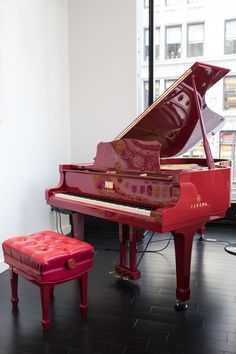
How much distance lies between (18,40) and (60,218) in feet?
6.72

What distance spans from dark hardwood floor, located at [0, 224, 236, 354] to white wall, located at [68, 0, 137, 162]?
1.79m

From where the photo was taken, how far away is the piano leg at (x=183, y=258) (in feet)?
7.27

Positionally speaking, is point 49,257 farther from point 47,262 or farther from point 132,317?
point 132,317

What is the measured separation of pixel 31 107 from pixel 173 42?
242cm

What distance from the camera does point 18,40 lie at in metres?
3.21

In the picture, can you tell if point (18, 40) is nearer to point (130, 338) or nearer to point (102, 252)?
point (102, 252)

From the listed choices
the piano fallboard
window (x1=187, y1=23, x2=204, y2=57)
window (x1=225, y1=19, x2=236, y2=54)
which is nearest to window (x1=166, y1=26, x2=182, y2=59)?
window (x1=187, y1=23, x2=204, y2=57)

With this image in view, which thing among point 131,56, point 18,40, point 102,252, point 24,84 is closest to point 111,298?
point 102,252

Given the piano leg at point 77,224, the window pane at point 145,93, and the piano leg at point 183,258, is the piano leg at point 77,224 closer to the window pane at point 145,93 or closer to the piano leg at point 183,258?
the piano leg at point 183,258

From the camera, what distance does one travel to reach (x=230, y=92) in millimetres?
4582

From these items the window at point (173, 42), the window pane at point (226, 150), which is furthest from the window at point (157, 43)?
the window pane at point (226, 150)

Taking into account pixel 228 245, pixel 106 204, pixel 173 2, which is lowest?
pixel 228 245

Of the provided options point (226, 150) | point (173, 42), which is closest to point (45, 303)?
point (226, 150)

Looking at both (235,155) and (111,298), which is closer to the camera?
(111,298)
